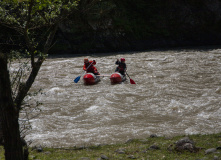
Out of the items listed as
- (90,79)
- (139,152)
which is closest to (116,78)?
(90,79)

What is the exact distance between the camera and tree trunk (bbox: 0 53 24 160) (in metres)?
3.02

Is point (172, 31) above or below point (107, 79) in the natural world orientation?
above

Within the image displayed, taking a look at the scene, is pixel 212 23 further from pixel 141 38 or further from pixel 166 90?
pixel 166 90

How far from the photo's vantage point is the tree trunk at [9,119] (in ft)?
9.91

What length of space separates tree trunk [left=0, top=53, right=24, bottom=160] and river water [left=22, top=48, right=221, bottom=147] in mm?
3113

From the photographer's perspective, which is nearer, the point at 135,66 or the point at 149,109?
the point at 149,109

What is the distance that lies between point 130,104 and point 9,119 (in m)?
6.60

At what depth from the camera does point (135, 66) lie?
52.7 ft

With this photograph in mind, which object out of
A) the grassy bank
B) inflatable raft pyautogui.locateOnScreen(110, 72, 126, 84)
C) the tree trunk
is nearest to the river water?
inflatable raft pyautogui.locateOnScreen(110, 72, 126, 84)

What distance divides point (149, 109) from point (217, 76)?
18.7ft

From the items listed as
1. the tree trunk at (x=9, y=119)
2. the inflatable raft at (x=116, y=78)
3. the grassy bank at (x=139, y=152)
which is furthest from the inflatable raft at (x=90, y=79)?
the tree trunk at (x=9, y=119)

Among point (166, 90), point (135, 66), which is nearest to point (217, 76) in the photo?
point (166, 90)

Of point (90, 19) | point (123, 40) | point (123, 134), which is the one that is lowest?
point (123, 134)

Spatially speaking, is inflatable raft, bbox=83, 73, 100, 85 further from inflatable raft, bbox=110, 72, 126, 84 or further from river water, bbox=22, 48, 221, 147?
inflatable raft, bbox=110, 72, 126, 84
